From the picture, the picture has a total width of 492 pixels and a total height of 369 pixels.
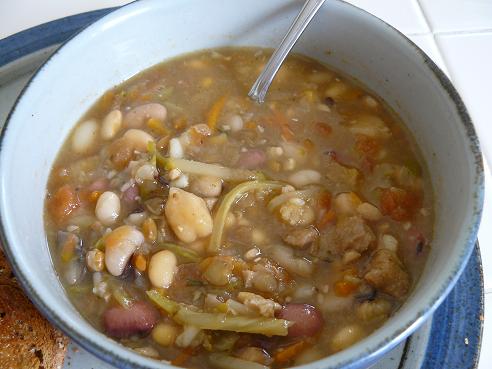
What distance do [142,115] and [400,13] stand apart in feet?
3.64

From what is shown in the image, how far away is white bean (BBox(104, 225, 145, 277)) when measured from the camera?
4.65ft

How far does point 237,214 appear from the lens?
1.53 metres

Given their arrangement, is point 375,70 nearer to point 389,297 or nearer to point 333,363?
point 389,297

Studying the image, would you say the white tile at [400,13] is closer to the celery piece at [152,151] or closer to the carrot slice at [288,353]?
the celery piece at [152,151]

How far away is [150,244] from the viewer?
1.49 meters

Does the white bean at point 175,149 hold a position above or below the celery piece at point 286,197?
above

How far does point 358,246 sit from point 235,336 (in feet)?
1.15

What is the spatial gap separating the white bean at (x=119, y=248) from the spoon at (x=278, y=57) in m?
0.57

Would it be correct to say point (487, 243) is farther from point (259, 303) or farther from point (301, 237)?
point (259, 303)

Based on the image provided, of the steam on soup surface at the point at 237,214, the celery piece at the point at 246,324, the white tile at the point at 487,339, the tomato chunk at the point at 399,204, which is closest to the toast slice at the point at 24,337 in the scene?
the steam on soup surface at the point at 237,214

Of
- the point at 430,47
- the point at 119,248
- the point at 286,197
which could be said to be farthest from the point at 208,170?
the point at 430,47

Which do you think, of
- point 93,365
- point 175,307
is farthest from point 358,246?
point 93,365

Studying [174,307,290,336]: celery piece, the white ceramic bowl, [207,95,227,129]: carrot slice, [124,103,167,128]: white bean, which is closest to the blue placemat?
the white ceramic bowl

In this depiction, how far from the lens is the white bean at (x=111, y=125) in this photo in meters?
1.69
